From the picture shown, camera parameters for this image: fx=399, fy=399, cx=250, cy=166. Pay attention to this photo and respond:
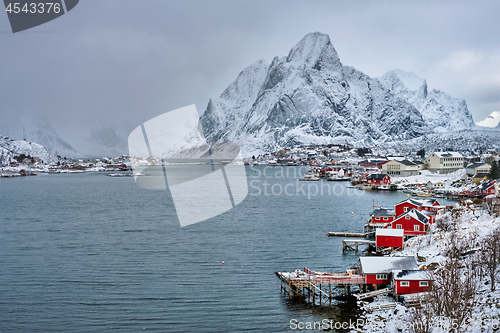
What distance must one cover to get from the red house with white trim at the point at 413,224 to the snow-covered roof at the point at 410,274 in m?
8.53

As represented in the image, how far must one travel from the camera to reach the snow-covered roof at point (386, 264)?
16281mm

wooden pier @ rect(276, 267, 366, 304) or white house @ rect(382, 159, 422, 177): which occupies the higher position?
wooden pier @ rect(276, 267, 366, 304)

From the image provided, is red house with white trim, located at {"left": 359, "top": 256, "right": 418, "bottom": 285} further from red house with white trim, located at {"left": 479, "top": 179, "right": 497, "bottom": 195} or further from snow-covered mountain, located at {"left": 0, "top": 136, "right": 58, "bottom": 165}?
snow-covered mountain, located at {"left": 0, "top": 136, "right": 58, "bottom": 165}

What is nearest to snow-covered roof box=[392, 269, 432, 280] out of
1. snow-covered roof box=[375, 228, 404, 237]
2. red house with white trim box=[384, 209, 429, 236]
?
snow-covered roof box=[375, 228, 404, 237]

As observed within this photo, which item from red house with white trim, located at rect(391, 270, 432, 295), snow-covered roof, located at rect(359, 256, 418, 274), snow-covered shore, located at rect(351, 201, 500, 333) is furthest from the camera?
snow-covered roof, located at rect(359, 256, 418, 274)

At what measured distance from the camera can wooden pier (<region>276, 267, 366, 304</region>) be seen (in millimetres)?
16578

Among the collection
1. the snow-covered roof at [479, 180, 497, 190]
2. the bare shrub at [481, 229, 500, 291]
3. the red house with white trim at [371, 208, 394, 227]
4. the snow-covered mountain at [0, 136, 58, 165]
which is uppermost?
→ the snow-covered mountain at [0, 136, 58, 165]

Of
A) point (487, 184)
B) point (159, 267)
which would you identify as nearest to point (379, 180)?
point (487, 184)

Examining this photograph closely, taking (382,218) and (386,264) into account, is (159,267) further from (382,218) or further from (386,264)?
(382,218)

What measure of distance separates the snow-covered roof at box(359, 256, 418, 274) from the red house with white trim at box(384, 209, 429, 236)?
304 inches

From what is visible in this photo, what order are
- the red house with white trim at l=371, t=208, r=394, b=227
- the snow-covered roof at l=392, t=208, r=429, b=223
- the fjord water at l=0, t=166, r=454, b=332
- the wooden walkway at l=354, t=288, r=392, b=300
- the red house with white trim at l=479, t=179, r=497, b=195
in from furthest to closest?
the red house with white trim at l=479, t=179, r=497, b=195
the red house with white trim at l=371, t=208, r=394, b=227
the snow-covered roof at l=392, t=208, r=429, b=223
the wooden walkway at l=354, t=288, r=392, b=300
the fjord water at l=0, t=166, r=454, b=332

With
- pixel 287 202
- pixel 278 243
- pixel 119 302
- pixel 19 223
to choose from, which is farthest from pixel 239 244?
pixel 287 202

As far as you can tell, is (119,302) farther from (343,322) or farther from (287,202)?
(287,202)

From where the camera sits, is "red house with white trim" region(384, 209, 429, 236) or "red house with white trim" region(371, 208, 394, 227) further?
"red house with white trim" region(371, 208, 394, 227)
